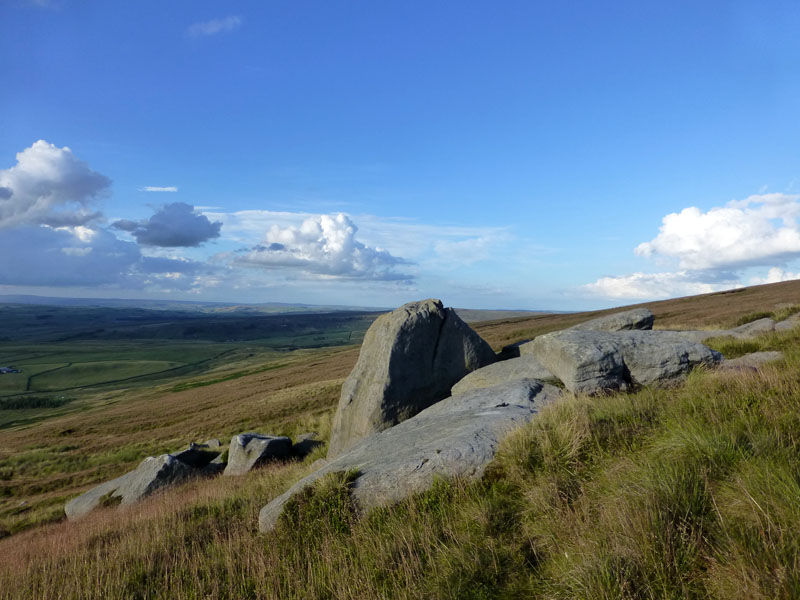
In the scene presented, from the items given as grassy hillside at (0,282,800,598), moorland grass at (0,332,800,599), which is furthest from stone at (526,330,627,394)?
moorland grass at (0,332,800,599)

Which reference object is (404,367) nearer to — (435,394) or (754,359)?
(435,394)

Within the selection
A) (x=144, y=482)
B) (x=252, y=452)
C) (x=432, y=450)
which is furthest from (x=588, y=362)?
(x=144, y=482)

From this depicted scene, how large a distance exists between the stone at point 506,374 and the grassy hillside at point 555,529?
3846mm

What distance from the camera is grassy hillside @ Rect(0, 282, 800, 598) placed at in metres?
3.59

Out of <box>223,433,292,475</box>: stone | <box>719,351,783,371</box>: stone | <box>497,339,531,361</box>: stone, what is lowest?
<box>223,433,292,475</box>: stone

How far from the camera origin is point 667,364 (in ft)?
37.0

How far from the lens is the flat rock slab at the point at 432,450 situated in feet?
22.4

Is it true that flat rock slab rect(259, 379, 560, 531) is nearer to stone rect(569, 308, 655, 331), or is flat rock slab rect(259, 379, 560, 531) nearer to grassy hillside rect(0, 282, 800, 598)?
grassy hillside rect(0, 282, 800, 598)

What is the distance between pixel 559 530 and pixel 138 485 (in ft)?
60.1

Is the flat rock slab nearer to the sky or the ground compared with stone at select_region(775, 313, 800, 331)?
nearer to the ground

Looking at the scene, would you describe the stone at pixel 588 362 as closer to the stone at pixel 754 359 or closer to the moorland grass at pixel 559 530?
the moorland grass at pixel 559 530

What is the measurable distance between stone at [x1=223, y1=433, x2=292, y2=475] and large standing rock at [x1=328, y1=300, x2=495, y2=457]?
3.35m

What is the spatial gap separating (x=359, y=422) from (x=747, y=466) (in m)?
11.9

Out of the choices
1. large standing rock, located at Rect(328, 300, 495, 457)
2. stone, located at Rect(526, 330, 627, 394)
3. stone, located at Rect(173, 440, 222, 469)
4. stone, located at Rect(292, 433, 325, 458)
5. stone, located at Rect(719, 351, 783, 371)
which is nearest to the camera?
stone, located at Rect(526, 330, 627, 394)
